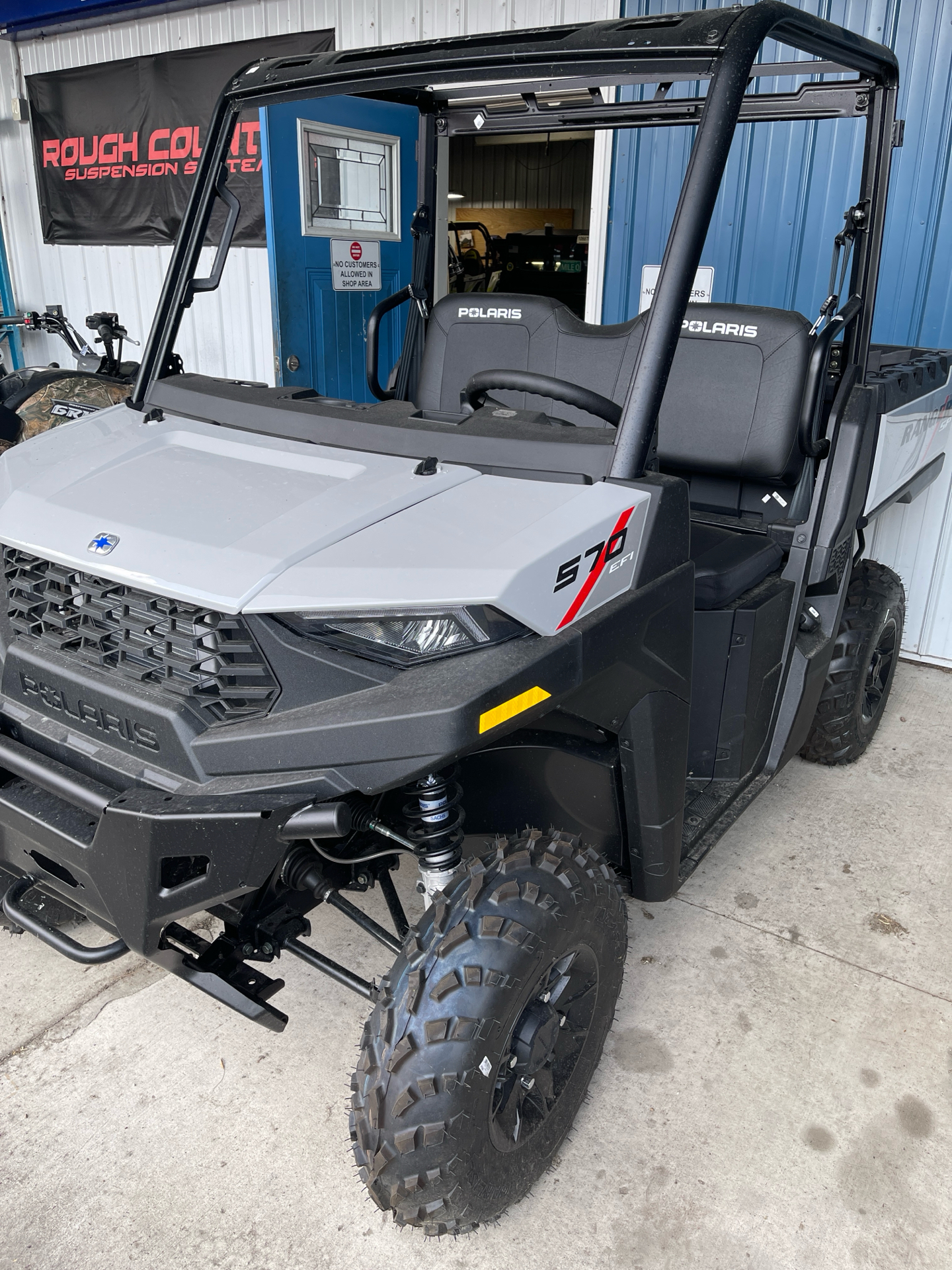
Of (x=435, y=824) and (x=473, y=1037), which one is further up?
(x=435, y=824)

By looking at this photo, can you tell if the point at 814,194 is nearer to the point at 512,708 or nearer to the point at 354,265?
the point at 354,265

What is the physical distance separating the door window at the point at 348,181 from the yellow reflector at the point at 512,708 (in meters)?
3.62

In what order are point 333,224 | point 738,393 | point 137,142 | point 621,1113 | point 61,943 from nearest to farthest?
point 61,943 < point 621,1113 < point 738,393 < point 333,224 < point 137,142

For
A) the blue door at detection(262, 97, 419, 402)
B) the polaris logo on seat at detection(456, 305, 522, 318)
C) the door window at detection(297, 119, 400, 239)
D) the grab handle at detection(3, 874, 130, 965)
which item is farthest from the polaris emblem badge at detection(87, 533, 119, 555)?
the door window at detection(297, 119, 400, 239)

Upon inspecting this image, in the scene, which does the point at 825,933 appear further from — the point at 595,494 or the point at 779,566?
the point at 595,494

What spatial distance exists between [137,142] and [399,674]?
653cm

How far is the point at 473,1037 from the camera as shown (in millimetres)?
1467

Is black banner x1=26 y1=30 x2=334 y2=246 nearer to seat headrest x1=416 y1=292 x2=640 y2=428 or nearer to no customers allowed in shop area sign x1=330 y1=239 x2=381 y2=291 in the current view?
no customers allowed in shop area sign x1=330 y1=239 x2=381 y2=291

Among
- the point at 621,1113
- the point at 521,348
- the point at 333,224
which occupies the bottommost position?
the point at 621,1113

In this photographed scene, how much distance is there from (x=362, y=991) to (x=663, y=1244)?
69cm

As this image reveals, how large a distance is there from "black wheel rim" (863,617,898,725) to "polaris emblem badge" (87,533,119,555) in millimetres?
2622

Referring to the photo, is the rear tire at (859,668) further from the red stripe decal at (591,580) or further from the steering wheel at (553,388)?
the red stripe decal at (591,580)

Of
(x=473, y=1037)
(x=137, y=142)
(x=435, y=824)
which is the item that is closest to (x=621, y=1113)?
(x=473, y=1037)

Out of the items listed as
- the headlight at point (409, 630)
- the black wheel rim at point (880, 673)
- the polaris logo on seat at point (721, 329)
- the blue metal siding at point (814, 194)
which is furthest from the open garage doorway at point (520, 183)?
the headlight at point (409, 630)
